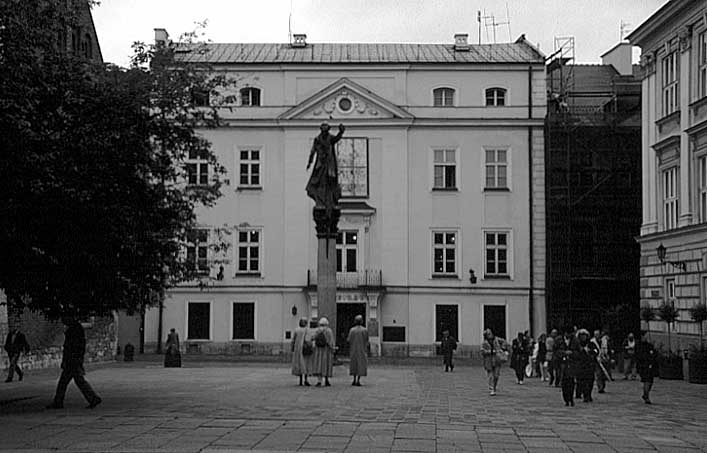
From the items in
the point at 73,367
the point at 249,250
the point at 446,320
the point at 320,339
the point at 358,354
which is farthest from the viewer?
the point at 249,250

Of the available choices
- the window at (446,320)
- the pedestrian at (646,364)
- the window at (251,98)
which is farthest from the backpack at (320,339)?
the window at (251,98)

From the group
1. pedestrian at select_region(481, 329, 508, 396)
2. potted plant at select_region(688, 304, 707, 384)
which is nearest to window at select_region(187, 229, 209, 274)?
pedestrian at select_region(481, 329, 508, 396)

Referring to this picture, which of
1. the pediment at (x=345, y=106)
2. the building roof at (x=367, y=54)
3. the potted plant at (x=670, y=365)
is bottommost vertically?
the potted plant at (x=670, y=365)

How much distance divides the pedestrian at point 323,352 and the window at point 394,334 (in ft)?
90.9

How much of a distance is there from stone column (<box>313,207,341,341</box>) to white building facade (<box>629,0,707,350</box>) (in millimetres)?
12886

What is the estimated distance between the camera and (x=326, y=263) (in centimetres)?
3294

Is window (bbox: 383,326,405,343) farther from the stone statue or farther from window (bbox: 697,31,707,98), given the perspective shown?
the stone statue

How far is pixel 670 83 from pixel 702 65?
3.57 meters

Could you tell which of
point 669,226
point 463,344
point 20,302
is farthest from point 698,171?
point 20,302

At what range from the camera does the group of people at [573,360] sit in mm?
24734

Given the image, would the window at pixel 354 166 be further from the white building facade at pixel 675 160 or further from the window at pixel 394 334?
the white building facade at pixel 675 160

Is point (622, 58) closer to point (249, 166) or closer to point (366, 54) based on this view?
point (366, 54)

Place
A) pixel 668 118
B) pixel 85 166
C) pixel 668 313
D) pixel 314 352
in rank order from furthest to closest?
pixel 668 118
pixel 668 313
pixel 314 352
pixel 85 166

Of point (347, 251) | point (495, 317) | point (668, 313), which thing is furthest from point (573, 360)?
point (347, 251)
